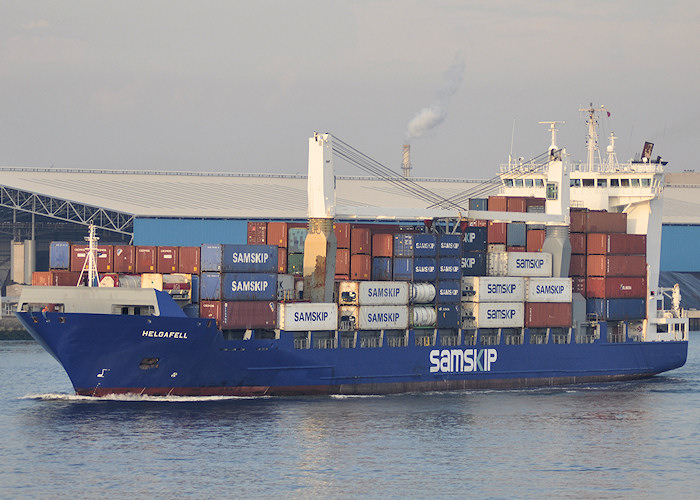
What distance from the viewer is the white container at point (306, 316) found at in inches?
2234

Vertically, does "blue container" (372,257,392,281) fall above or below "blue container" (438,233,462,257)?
below

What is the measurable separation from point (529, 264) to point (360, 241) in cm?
1117

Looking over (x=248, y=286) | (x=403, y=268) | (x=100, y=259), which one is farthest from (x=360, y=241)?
(x=100, y=259)

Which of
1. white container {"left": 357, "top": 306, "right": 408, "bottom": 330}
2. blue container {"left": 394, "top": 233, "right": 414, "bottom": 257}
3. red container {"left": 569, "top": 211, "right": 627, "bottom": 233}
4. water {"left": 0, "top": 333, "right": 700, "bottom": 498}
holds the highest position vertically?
red container {"left": 569, "top": 211, "right": 627, "bottom": 233}

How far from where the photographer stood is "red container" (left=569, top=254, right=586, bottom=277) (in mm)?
69188

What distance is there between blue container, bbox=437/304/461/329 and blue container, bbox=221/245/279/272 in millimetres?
10483

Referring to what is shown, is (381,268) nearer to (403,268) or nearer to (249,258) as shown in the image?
(403,268)

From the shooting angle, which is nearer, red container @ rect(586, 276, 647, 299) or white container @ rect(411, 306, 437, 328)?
white container @ rect(411, 306, 437, 328)

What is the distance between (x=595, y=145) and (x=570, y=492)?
42.2 m

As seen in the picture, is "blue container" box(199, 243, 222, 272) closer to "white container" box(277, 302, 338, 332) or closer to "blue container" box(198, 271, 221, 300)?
"blue container" box(198, 271, 221, 300)

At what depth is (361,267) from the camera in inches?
2391

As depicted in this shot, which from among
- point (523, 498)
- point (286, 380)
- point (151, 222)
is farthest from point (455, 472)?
point (151, 222)

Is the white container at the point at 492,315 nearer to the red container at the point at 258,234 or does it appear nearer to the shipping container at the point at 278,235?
the shipping container at the point at 278,235

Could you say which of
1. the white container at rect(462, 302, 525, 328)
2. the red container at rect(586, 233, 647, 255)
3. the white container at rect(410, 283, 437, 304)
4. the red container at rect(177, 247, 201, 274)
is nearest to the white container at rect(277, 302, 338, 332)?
the red container at rect(177, 247, 201, 274)
